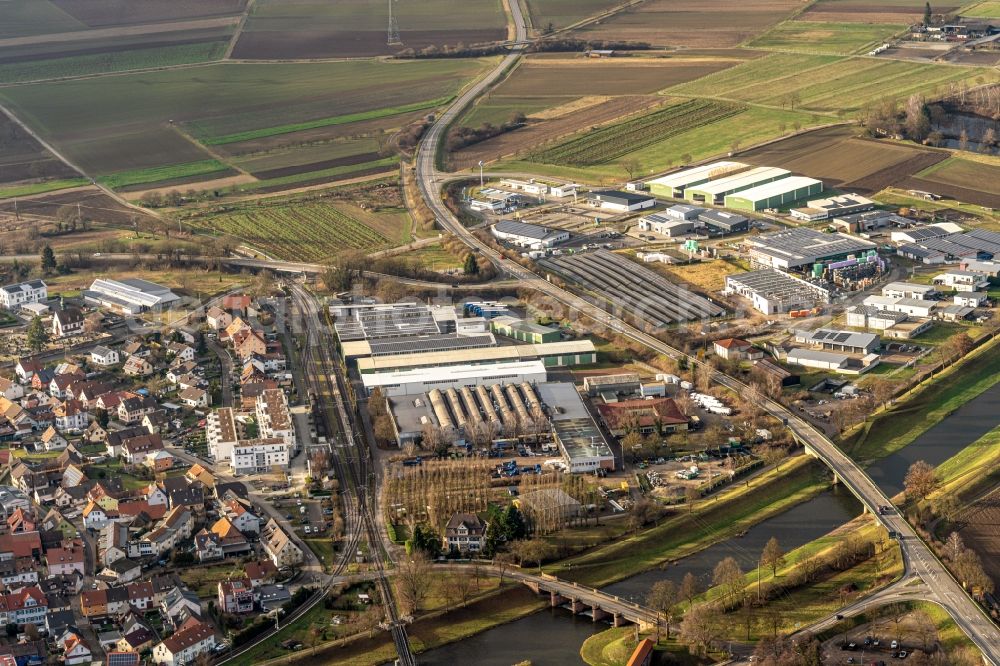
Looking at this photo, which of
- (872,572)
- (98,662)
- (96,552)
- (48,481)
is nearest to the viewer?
(98,662)

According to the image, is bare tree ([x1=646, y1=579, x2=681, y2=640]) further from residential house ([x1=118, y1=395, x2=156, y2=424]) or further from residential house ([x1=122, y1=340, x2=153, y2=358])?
residential house ([x1=122, y1=340, x2=153, y2=358])

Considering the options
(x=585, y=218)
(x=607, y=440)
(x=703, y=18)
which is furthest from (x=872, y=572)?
(x=703, y=18)

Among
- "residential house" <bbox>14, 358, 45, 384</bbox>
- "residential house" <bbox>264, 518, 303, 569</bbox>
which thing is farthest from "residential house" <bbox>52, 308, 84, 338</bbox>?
"residential house" <bbox>264, 518, 303, 569</bbox>

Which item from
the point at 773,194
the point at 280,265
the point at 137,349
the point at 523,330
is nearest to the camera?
the point at 137,349

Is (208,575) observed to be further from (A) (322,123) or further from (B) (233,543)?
(A) (322,123)

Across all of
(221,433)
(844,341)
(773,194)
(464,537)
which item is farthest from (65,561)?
(773,194)

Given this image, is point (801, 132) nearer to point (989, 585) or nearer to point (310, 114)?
point (310, 114)
